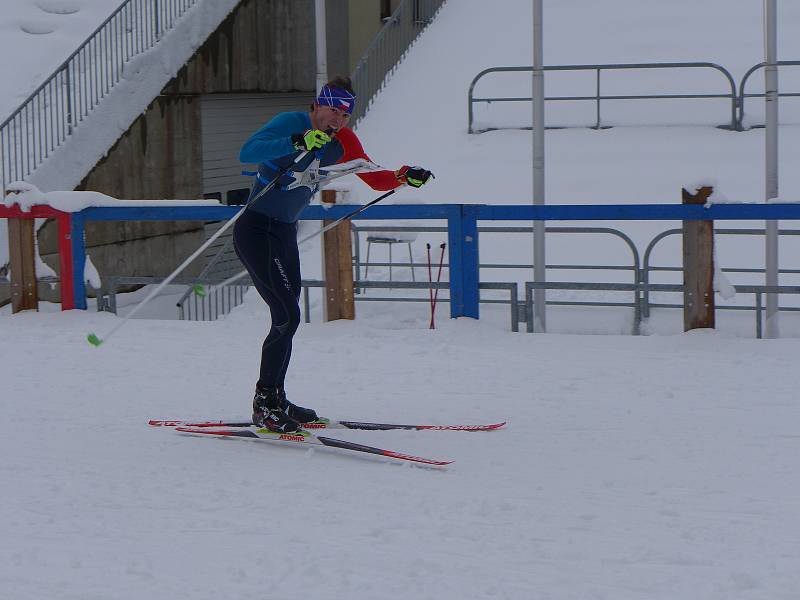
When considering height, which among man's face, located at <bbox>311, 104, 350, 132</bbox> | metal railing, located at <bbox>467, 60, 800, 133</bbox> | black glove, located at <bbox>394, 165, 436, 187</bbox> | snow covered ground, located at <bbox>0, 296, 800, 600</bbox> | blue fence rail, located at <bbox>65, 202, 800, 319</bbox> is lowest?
snow covered ground, located at <bbox>0, 296, 800, 600</bbox>

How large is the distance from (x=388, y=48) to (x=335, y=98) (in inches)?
624

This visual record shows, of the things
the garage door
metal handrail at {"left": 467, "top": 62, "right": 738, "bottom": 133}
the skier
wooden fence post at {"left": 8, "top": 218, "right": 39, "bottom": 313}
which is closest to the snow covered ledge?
wooden fence post at {"left": 8, "top": 218, "right": 39, "bottom": 313}

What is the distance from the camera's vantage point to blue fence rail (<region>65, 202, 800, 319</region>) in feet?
31.8

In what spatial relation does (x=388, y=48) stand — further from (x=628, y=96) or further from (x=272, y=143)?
(x=272, y=143)

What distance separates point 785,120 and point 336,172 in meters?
12.3

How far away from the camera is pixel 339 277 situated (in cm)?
1075

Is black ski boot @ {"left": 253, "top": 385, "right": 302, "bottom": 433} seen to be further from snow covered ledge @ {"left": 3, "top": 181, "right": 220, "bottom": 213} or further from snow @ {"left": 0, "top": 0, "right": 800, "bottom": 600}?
snow covered ledge @ {"left": 3, "top": 181, "right": 220, "bottom": 213}

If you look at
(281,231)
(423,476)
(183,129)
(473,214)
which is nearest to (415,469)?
(423,476)

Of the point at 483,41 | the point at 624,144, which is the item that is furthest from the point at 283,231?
the point at 483,41

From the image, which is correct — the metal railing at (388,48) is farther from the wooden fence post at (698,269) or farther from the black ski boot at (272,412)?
the black ski boot at (272,412)

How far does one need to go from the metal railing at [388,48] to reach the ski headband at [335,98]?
13.6m

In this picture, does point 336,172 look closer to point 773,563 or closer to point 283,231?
point 283,231

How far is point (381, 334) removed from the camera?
33.8 feet

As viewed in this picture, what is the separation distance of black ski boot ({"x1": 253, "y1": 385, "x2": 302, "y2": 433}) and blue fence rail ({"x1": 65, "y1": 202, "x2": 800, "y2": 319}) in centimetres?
362
